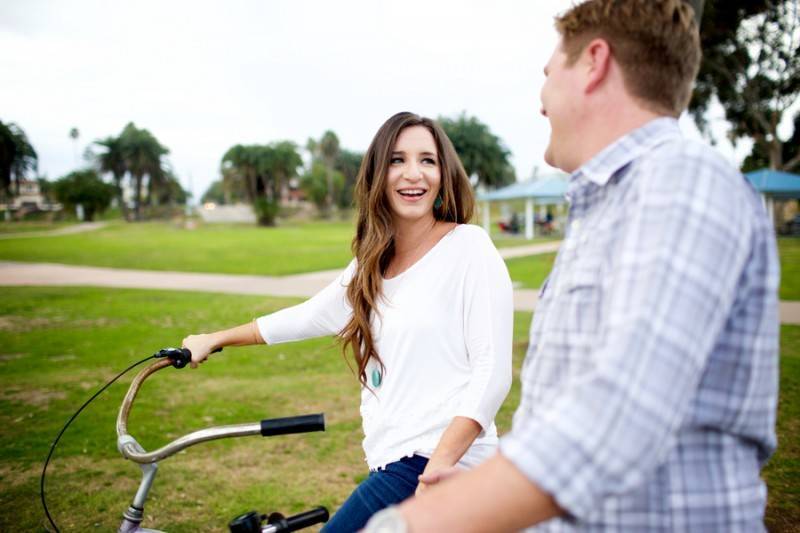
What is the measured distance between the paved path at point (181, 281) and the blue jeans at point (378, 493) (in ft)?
32.6

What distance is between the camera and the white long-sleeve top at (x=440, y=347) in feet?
6.75

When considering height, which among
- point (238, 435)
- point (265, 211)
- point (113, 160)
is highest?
point (113, 160)

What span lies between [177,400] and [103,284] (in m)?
11.7

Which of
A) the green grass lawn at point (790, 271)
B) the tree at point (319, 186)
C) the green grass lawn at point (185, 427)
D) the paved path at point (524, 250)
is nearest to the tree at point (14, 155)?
the tree at point (319, 186)

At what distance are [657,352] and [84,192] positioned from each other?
296 feet

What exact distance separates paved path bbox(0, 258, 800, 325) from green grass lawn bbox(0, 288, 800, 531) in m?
4.01

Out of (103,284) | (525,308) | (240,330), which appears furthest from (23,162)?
(240,330)

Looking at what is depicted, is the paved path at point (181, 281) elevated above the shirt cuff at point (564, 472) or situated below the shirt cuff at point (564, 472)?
below

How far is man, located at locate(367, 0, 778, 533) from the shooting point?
0.87 metres

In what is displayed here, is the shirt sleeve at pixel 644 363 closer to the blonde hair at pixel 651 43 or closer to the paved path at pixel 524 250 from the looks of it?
the blonde hair at pixel 651 43

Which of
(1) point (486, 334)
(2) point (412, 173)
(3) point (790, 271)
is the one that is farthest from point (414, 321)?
(3) point (790, 271)

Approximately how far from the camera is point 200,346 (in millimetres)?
2271

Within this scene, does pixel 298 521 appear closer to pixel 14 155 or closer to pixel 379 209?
pixel 379 209

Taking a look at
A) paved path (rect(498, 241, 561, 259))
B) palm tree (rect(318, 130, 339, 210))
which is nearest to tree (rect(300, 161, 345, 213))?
palm tree (rect(318, 130, 339, 210))
